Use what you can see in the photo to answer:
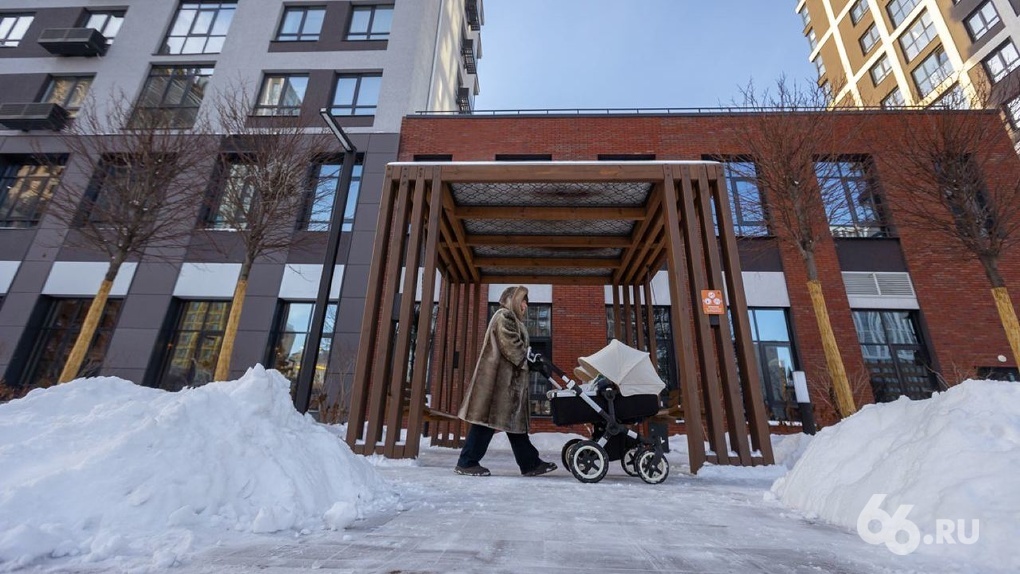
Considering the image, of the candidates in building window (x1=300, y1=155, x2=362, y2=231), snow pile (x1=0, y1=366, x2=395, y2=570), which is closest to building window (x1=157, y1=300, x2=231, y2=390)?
building window (x1=300, y1=155, x2=362, y2=231)

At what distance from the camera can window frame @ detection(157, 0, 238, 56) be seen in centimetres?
1808

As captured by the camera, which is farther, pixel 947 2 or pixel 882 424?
pixel 947 2

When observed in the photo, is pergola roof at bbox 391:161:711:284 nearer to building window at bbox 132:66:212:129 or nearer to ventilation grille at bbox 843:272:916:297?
ventilation grille at bbox 843:272:916:297

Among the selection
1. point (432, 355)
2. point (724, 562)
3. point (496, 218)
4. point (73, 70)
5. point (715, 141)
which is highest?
point (73, 70)

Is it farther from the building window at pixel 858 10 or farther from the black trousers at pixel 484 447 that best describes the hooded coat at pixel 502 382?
the building window at pixel 858 10

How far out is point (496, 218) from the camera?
24.9 ft

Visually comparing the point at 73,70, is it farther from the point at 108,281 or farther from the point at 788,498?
the point at 788,498

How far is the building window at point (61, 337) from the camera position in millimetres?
12961

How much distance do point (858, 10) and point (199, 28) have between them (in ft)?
148

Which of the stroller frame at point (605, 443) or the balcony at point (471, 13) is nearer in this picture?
the stroller frame at point (605, 443)

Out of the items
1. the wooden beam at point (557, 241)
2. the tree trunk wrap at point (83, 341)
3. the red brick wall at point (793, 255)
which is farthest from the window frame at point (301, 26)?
the wooden beam at point (557, 241)

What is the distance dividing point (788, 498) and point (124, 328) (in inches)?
676

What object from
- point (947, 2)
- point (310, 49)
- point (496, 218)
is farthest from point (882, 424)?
point (947, 2)

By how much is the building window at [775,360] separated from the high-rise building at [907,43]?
7283 mm
